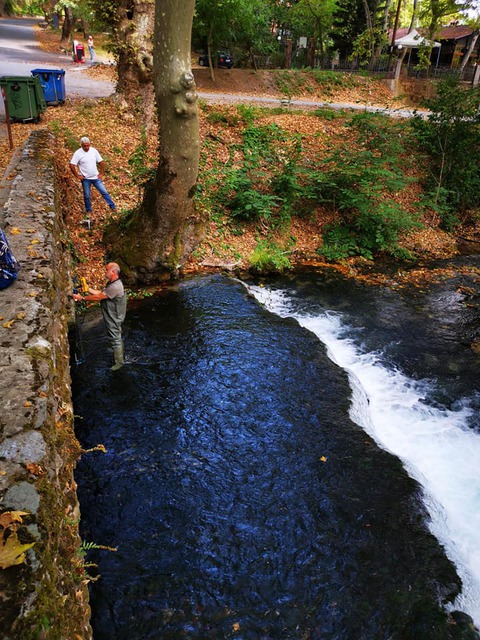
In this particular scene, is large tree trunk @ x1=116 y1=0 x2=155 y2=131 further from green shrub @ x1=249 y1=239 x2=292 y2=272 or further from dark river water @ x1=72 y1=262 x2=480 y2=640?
dark river water @ x1=72 y1=262 x2=480 y2=640

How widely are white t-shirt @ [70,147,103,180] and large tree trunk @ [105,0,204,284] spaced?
1.23 metres

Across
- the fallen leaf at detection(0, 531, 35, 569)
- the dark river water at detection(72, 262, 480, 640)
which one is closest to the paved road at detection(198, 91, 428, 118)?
the dark river water at detection(72, 262, 480, 640)

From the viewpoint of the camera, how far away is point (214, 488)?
203 inches

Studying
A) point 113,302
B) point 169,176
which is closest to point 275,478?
point 113,302

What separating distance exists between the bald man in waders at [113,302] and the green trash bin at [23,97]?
9071 millimetres

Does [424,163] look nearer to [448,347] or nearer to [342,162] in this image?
[342,162]

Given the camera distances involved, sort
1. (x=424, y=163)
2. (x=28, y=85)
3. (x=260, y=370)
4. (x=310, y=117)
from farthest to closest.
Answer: (x=310, y=117), (x=424, y=163), (x=28, y=85), (x=260, y=370)

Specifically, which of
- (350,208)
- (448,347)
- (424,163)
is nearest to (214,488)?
(448,347)

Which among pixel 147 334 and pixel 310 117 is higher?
pixel 310 117

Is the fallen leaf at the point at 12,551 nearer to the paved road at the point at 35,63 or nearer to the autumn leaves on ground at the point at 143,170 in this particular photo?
the autumn leaves on ground at the point at 143,170

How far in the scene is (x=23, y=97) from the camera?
508 inches

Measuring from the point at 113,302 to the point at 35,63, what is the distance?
2458 cm

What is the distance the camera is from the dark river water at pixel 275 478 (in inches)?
159

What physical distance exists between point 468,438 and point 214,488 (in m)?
3.79
